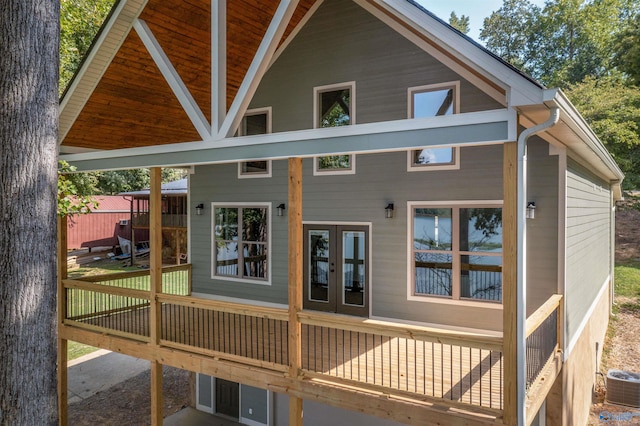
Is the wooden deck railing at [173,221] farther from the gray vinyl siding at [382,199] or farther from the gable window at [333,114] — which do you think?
the gable window at [333,114]

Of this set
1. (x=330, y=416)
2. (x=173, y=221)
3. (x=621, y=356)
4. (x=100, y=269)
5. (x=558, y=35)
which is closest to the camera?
(x=330, y=416)

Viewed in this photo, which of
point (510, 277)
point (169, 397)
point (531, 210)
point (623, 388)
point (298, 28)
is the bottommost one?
point (169, 397)

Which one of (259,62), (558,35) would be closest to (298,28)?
(259,62)

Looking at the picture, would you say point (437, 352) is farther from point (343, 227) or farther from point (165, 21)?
point (165, 21)

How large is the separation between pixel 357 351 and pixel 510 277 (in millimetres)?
2993

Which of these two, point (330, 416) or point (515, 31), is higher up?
point (515, 31)

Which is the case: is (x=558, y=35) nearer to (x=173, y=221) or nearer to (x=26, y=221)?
(x=173, y=221)

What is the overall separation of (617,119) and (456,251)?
53.3ft

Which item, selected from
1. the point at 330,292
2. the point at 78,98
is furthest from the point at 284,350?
the point at 78,98

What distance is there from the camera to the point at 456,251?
7.27 metres

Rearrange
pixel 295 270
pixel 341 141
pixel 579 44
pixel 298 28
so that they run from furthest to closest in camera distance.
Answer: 1. pixel 579 44
2. pixel 298 28
3. pixel 295 270
4. pixel 341 141

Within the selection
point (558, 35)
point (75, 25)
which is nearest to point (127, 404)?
point (75, 25)

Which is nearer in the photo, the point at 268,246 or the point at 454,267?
the point at 454,267

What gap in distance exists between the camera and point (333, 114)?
8445 mm
